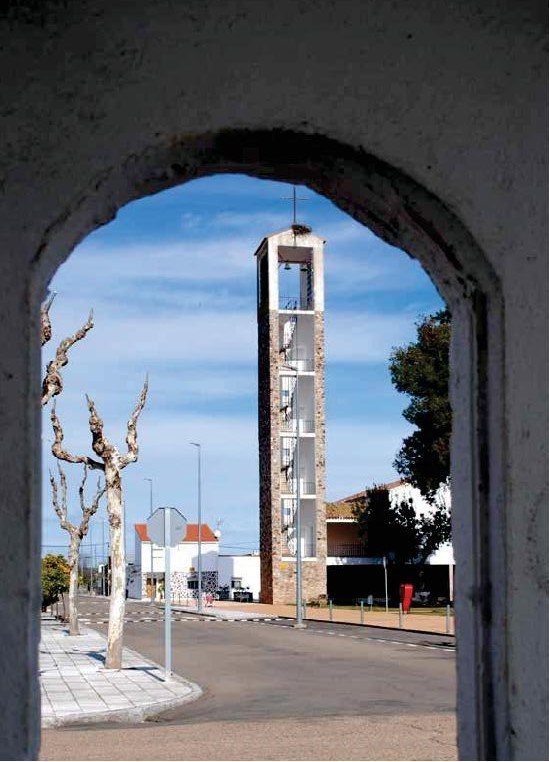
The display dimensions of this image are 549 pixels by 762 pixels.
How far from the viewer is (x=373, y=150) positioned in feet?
9.78

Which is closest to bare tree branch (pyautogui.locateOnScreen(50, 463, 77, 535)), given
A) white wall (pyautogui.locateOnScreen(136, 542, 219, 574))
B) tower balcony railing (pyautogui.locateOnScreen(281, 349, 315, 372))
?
tower balcony railing (pyautogui.locateOnScreen(281, 349, 315, 372))

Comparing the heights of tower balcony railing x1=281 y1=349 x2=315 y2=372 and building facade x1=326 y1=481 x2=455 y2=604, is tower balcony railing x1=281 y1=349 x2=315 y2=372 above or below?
above

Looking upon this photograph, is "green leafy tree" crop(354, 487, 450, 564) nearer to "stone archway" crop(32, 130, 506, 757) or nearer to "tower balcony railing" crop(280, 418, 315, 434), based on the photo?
"tower balcony railing" crop(280, 418, 315, 434)

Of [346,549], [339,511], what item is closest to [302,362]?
[339,511]

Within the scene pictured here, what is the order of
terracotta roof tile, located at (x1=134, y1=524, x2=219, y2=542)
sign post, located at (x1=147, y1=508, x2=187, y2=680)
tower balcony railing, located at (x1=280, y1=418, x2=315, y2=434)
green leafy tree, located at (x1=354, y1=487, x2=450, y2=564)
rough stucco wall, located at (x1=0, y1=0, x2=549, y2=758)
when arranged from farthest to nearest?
terracotta roof tile, located at (x1=134, y1=524, x2=219, y2=542) → tower balcony railing, located at (x1=280, y1=418, x2=315, y2=434) → green leafy tree, located at (x1=354, y1=487, x2=450, y2=564) → sign post, located at (x1=147, y1=508, x2=187, y2=680) → rough stucco wall, located at (x1=0, y1=0, x2=549, y2=758)

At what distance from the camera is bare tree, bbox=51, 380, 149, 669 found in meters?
16.8

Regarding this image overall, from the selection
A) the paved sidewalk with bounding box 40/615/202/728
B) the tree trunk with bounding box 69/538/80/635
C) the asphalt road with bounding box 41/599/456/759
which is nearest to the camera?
the asphalt road with bounding box 41/599/456/759

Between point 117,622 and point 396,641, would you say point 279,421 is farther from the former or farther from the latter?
point 117,622

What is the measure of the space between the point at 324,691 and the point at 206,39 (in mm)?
12339

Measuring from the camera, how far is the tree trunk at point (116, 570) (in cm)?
1680

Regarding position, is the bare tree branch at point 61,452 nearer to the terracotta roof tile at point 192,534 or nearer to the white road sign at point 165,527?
the white road sign at point 165,527

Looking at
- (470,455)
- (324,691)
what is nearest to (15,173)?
(470,455)

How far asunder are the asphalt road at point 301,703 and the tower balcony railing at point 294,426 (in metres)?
29.1

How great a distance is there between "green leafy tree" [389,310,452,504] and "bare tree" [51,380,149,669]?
28.1 m
